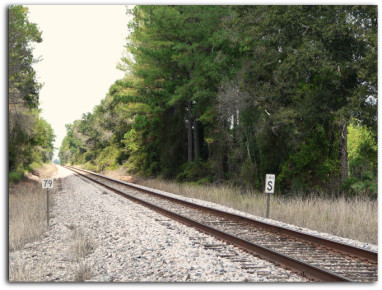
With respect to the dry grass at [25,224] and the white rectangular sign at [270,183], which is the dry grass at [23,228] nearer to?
the dry grass at [25,224]

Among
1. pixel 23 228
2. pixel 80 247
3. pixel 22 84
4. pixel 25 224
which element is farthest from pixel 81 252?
pixel 22 84

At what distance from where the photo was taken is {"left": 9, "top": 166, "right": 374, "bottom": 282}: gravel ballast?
4883mm

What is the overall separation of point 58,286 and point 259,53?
11846 mm

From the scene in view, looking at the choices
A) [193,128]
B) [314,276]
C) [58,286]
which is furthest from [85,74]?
[193,128]

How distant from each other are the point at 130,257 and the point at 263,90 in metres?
10.4

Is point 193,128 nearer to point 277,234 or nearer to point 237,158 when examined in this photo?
point 237,158

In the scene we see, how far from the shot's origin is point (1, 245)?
609cm

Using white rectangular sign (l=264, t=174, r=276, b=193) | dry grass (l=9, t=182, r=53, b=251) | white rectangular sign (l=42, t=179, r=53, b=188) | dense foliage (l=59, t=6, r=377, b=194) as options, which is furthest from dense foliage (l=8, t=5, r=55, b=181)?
dense foliage (l=59, t=6, r=377, b=194)

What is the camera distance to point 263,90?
14.3m

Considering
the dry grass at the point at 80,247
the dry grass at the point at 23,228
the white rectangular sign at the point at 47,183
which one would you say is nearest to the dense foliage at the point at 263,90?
the dry grass at the point at 80,247

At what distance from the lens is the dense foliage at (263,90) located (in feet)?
33.8

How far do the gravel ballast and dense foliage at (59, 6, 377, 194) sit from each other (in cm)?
607

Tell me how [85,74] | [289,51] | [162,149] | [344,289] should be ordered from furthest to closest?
[162,149]
[289,51]
[85,74]
[344,289]

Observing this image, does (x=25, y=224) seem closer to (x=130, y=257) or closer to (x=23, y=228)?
(x=23, y=228)
